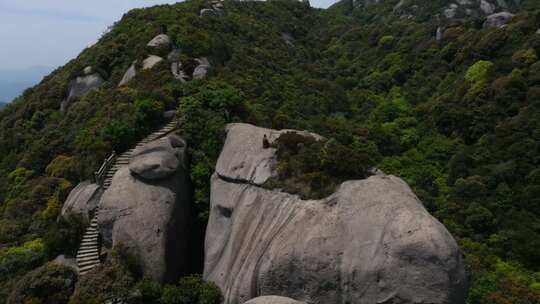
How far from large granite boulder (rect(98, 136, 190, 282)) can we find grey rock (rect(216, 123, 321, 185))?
3443 millimetres

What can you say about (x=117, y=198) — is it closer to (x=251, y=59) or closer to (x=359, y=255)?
(x=359, y=255)

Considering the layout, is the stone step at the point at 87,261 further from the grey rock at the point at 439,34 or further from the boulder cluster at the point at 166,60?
the grey rock at the point at 439,34

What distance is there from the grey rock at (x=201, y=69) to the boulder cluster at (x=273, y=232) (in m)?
15.0

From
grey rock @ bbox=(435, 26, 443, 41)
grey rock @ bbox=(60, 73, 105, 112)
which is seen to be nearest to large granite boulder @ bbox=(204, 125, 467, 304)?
grey rock @ bbox=(60, 73, 105, 112)

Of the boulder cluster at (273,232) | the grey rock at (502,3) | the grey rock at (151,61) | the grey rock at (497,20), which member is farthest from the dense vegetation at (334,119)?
the grey rock at (502,3)

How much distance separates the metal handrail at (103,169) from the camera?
27.7 metres

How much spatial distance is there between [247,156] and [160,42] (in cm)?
2906

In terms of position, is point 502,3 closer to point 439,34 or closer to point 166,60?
point 439,34

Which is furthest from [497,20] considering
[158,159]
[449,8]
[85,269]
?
[85,269]

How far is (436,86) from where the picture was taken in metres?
64.9

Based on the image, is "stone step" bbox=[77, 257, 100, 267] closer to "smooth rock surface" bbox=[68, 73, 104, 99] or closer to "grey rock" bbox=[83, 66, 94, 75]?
"smooth rock surface" bbox=[68, 73, 104, 99]

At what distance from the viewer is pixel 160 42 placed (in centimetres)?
4809

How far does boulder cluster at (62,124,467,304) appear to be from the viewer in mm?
16906

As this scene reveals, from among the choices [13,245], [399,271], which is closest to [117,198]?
[13,245]
